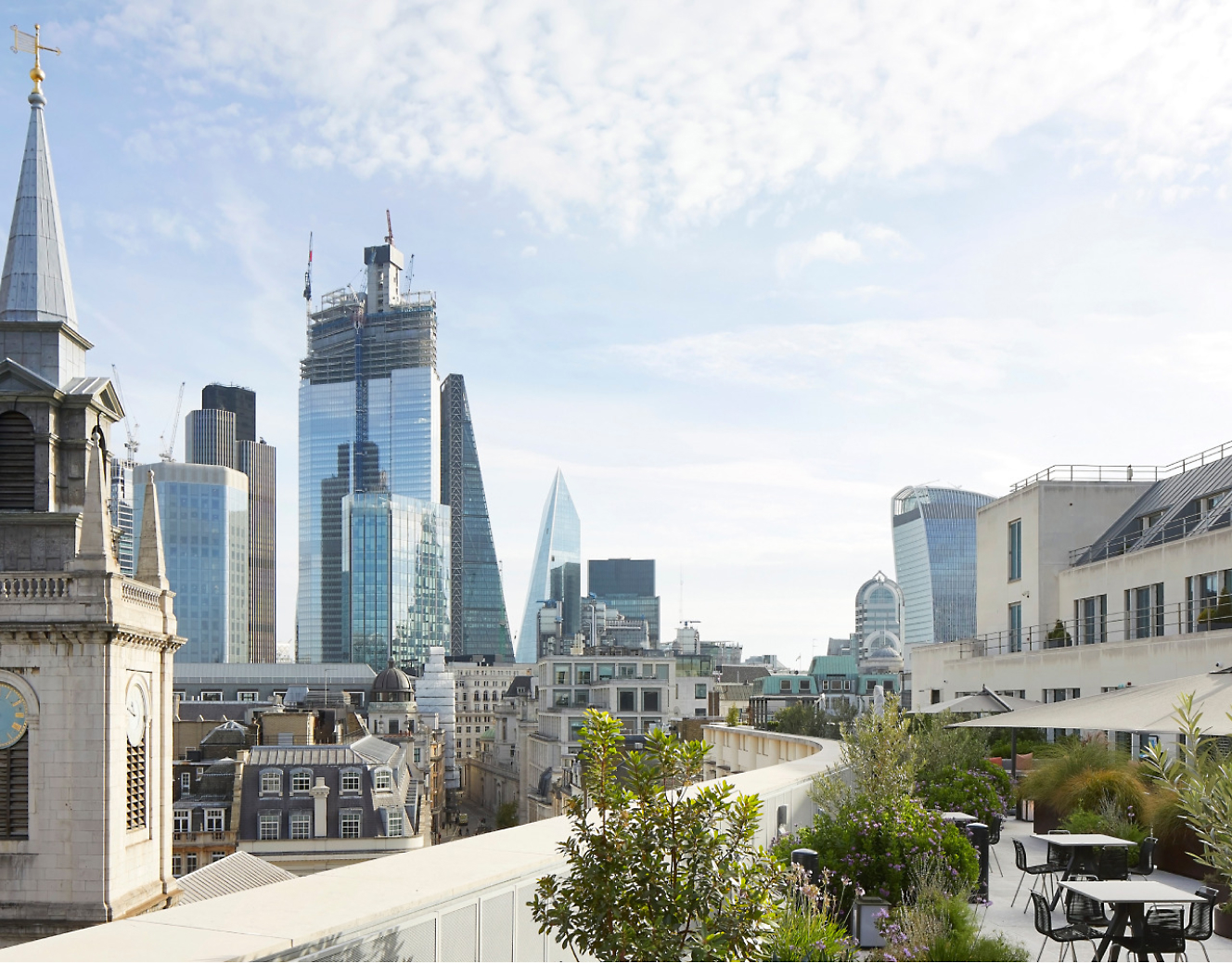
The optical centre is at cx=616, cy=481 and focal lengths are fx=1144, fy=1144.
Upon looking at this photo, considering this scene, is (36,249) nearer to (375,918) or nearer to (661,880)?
(375,918)

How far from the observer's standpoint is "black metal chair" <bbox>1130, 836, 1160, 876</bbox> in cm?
1352

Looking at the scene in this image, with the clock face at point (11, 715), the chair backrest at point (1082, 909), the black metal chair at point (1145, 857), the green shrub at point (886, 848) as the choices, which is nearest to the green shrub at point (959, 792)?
the black metal chair at point (1145, 857)

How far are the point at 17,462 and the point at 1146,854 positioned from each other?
2888 centimetres

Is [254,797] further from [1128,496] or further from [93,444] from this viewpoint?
[1128,496]

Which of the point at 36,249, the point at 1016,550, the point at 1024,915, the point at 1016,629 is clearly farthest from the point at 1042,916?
the point at 1016,550

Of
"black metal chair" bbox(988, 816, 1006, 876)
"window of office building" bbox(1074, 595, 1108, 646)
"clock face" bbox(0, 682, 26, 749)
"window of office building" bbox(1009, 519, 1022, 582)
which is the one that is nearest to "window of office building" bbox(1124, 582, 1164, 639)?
"window of office building" bbox(1074, 595, 1108, 646)

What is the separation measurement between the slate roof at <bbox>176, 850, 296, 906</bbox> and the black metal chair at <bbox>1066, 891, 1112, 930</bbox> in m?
28.3

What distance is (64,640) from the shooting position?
2866cm

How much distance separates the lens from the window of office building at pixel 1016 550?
5106cm

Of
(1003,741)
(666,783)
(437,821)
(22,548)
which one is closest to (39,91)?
(22,548)

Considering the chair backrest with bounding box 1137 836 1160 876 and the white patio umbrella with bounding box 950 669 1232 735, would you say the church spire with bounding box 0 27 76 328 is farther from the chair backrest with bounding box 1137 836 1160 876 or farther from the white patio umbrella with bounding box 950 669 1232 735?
the chair backrest with bounding box 1137 836 1160 876

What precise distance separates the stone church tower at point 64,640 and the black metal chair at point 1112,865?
2375 centimetres

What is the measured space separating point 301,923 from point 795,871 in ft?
13.5

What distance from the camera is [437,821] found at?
113 m
